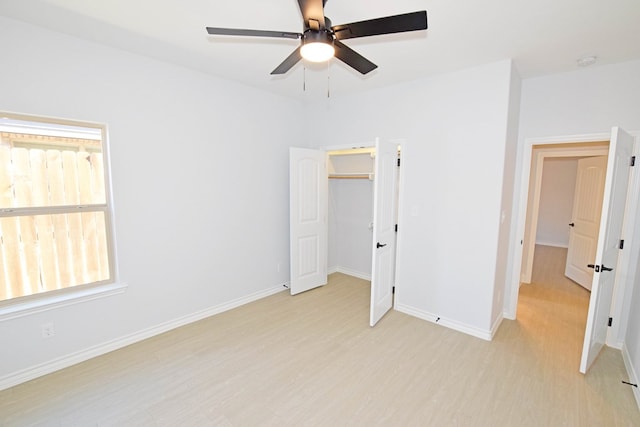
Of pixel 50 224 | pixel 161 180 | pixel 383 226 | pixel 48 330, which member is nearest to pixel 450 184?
pixel 383 226

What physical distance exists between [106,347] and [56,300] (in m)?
0.62

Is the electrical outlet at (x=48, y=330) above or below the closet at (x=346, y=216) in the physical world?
below

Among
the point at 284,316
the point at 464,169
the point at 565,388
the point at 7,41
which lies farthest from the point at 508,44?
the point at 7,41

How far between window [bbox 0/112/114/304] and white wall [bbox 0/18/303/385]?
166mm

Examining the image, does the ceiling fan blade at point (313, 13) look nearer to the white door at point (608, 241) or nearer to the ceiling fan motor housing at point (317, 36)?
the ceiling fan motor housing at point (317, 36)

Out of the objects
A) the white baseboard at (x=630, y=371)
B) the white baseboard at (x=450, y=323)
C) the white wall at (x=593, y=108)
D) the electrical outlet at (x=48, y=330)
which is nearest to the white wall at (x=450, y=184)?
the white baseboard at (x=450, y=323)

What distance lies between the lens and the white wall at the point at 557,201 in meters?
7.08

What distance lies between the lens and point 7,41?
2025mm

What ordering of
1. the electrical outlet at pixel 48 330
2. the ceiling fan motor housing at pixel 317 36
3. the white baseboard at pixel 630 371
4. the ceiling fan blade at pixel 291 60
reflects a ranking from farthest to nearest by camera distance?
1. the electrical outlet at pixel 48 330
2. the white baseboard at pixel 630 371
3. the ceiling fan blade at pixel 291 60
4. the ceiling fan motor housing at pixel 317 36

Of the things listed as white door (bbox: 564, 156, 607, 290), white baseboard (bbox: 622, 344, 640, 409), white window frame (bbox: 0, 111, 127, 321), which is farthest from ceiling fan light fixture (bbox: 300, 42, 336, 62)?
white door (bbox: 564, 156, 607, 290)

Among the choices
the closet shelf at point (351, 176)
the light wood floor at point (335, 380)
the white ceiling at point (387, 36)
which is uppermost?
the white ceiling at point (387, 36)

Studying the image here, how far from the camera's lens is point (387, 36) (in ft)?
7.37

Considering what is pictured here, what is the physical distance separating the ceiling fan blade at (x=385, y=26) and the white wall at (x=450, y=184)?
1717 millimetres

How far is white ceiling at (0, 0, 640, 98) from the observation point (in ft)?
6.08
